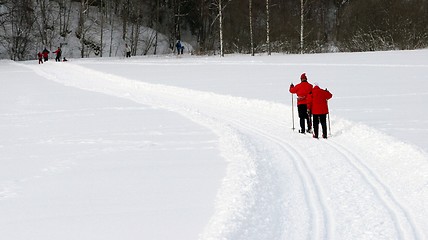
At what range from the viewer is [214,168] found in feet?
26.5

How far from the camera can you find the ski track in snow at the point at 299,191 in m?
5.46

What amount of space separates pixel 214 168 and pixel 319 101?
4.16 meters

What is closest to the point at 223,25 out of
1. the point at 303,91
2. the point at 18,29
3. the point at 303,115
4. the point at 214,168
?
the point at 18,29

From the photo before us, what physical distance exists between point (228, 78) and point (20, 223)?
18643mm

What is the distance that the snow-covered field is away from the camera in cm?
555

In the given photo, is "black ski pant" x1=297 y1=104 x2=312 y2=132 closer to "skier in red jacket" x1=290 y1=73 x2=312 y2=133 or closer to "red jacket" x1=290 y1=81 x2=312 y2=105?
"skier in red jacket" x1=290 y1=73 x2=312 y2=133

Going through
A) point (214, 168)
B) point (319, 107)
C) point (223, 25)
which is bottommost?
point (214, 168)

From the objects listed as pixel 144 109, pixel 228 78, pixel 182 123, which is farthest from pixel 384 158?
pixel 228 78

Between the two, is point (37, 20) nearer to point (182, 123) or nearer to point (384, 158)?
point (182, 123)

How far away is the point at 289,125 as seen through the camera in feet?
42.3

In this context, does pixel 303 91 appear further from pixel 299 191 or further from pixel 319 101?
pixel 299 191

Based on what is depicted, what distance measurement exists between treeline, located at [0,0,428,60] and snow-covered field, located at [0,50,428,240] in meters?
21.9

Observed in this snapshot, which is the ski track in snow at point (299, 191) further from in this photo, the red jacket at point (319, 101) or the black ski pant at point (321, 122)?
the red jacket at point (319, 101)

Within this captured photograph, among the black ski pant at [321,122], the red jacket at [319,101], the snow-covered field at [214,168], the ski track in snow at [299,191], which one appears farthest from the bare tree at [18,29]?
the black ski pant at [321,122]
